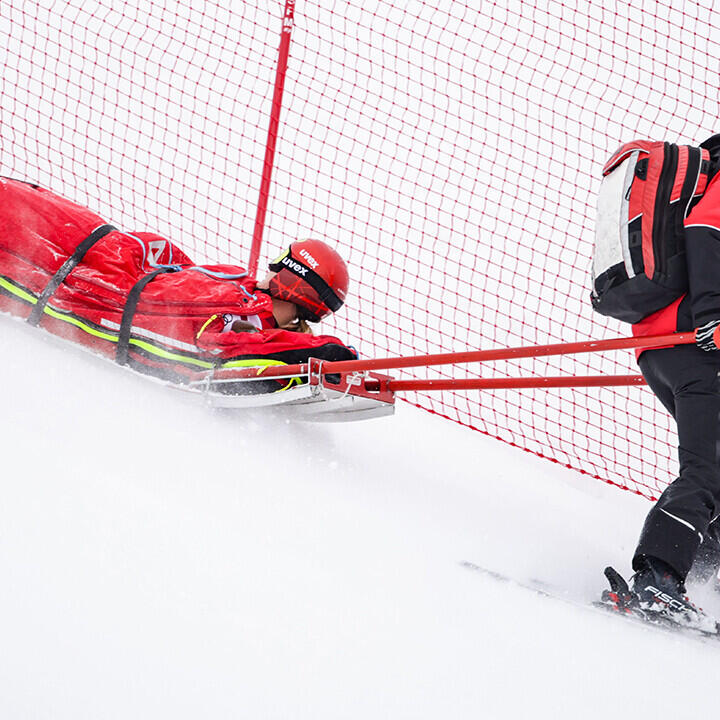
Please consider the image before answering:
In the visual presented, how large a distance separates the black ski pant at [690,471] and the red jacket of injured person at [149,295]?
3.31 ft

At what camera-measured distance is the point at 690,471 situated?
6.51 feet

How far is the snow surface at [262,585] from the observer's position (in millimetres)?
1426

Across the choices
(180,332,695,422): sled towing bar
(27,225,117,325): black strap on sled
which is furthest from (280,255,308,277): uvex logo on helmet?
(27,225,117,325): black strap on sled

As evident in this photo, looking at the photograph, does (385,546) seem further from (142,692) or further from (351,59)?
(351,59)

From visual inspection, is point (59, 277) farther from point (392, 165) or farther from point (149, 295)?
point (392, 165)

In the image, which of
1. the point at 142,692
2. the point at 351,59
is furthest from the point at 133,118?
the point at 142,692

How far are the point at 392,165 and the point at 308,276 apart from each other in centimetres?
337

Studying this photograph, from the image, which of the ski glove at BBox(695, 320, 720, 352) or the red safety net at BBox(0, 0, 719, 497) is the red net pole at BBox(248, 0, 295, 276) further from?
the ski glove at BBox(695, 320, 720, 352)

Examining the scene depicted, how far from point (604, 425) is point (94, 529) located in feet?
9.29

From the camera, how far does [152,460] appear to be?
6.89 ft

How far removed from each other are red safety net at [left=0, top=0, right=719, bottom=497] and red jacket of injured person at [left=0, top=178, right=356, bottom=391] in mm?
1146

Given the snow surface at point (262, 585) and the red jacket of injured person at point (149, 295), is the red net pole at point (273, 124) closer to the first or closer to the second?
the red jacket of injured person at point (149, 295)

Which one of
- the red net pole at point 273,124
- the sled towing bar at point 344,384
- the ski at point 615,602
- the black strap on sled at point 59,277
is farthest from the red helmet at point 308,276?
the ski at point 615,602

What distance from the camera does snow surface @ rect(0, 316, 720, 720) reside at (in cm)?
143
